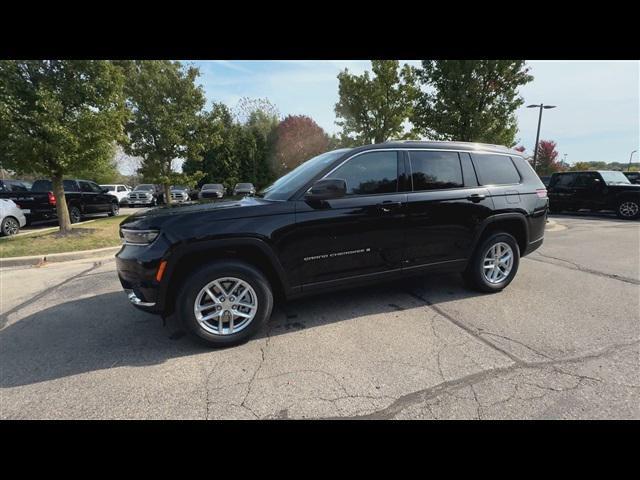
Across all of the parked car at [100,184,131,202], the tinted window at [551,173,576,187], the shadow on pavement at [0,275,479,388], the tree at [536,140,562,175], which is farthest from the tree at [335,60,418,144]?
the tree at [536,140,562,175]

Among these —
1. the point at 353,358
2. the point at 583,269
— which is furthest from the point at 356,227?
the point at 583,269

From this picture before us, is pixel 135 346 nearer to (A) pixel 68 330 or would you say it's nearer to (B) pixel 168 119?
(A) pixel 68 330

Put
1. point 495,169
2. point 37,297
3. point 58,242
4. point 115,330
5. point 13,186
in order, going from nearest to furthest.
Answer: point 115,330 < point 495,169 < point 37,297 < point 58,242 < point 13,186

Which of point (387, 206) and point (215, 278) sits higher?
point (387, 206)

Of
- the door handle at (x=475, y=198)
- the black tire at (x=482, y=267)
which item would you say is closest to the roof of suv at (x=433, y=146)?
the door handle at (x=475, y=198)

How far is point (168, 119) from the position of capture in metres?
11.6

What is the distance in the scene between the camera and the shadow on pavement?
2797 mm

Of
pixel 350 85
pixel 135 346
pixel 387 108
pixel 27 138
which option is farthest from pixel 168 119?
pixel 135 346

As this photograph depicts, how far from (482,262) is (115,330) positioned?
14.4ft

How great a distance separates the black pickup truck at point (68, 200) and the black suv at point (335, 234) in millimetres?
10190

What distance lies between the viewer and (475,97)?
38.8ft

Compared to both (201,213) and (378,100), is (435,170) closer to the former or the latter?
(201,213)

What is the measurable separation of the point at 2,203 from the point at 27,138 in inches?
141

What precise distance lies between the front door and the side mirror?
0.39 feet
